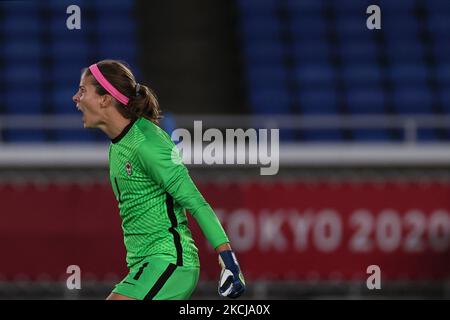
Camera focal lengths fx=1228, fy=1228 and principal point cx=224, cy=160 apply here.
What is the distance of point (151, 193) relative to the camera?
5773mm

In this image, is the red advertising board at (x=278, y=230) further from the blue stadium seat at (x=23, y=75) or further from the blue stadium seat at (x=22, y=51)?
the blue stadium seat at (x=22, y=51)

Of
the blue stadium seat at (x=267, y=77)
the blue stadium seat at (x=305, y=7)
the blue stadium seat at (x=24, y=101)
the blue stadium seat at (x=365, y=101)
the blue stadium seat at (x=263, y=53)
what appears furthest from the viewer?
the blue stadium seat at (x=305, y=7)

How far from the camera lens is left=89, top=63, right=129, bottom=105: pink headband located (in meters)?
5.82

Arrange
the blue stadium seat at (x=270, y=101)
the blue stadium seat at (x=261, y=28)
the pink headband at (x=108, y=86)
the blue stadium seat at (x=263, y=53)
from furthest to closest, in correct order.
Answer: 1. the blue stadium seat at (x=261, y=28)
2. the blue stadium seat at (x=263, y=53)
3. the blue stadium seat at (x=270, y=101)
4. the pink headband at (x=108, y=86)

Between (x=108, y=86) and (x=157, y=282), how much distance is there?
37.8 inches

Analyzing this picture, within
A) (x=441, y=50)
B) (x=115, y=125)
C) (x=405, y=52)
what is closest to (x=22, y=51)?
(x=405, y=52)

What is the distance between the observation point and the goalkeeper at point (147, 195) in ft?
18.4

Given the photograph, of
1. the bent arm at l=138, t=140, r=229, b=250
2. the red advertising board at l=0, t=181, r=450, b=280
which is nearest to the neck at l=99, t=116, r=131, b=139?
the bent arm at l=138, t=140, r=229, b=250

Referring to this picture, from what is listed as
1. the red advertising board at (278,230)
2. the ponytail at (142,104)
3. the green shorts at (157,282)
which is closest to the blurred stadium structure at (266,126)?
the red advertising board at (278,230)

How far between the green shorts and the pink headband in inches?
30.3

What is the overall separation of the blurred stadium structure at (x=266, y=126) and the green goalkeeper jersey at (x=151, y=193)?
17.8 feet

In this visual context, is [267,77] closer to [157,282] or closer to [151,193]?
[151,193]
